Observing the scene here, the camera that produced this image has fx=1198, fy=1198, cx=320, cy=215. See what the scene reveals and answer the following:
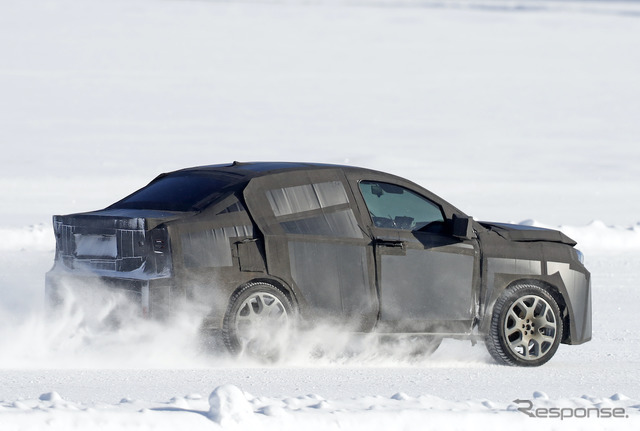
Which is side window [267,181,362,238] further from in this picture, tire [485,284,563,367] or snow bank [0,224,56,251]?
snow bank [0,224,56,251]

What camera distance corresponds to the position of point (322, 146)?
31734 mm

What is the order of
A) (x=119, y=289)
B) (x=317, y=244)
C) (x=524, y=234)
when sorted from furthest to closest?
(x=524, y=234) < (x=317, y=244) < (x=119, y=289)

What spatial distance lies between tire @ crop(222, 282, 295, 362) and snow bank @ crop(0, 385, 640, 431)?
1.81 meters

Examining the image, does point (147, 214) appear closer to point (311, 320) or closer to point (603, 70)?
point (311, 320)

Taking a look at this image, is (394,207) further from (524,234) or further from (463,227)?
(524,234)

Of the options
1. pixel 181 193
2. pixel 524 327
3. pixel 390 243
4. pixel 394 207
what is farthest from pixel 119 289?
pixel 524 327

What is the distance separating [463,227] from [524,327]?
38.1 inches

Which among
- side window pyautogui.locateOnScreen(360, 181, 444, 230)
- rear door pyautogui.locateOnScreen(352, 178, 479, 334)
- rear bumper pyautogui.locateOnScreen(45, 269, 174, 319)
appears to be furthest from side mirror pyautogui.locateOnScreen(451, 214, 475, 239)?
rear bumper pyautogui.locateOnScreen(45, 269, 174, 319)

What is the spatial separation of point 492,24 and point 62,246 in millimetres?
52944

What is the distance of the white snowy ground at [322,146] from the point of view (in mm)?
6582

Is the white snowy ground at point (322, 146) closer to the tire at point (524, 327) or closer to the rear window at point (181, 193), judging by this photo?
the tire at point (524, 327)

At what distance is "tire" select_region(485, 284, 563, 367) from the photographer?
8.88 metres

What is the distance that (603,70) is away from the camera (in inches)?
1890

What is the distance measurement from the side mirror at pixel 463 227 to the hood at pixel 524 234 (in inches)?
18.9
